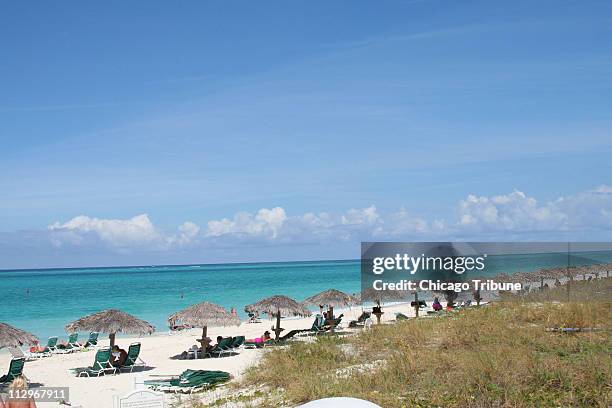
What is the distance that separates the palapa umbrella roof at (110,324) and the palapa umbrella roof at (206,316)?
1.07 metres

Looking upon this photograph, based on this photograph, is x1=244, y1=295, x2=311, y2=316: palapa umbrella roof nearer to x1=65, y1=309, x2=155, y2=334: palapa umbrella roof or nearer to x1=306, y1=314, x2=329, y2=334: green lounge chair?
x1=306, y1=314, x2=329, y2=334: green lounge chair

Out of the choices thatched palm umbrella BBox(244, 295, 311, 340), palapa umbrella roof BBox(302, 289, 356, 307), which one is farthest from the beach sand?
palapa umbrella roof BBox(302, 289, 356, 307)

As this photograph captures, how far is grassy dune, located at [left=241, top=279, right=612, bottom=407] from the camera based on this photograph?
22.0 ft

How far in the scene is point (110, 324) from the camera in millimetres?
A: 15555

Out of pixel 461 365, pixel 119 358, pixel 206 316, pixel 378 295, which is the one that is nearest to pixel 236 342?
pixel 206 316

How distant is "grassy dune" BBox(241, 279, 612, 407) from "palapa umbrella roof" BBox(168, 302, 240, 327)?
18.5ft

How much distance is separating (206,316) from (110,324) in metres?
2.46

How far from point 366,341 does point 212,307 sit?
21.9ft

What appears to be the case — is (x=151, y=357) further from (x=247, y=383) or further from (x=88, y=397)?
(x=247, y=383)

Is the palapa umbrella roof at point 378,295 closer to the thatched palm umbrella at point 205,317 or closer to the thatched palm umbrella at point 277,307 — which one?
the thatched palm umbrella at point 277,307

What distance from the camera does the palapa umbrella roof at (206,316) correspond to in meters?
16.2

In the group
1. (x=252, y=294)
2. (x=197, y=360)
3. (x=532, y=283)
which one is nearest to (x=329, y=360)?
(x=197, y=360)

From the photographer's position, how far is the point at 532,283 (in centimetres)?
2005

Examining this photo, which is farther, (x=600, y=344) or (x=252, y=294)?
(x=252, y=294)
